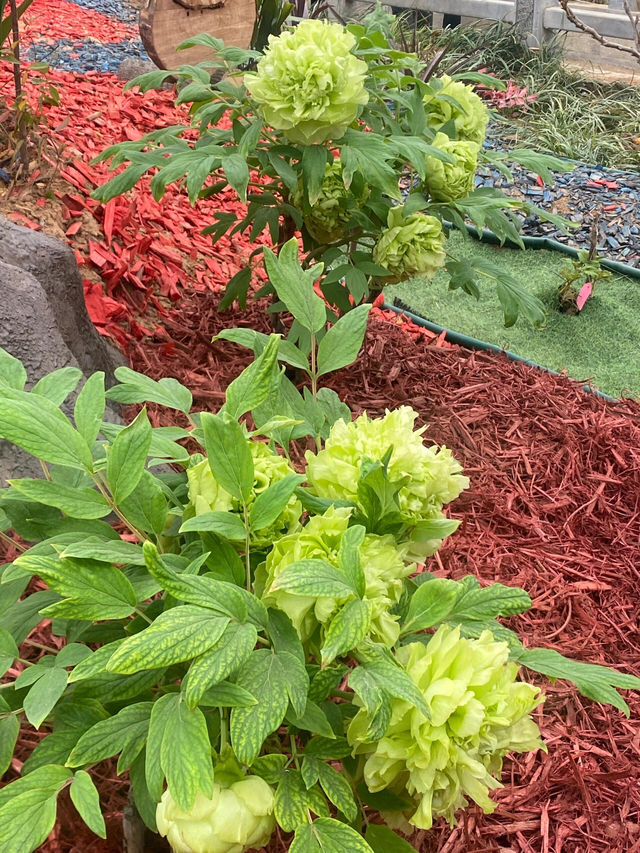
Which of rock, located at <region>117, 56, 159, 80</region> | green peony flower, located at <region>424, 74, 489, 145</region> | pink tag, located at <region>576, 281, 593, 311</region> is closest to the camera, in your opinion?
green peony flower, located at <region>424, 74, 489, 145</region>

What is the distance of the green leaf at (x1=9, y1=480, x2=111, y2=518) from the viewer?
732 mm

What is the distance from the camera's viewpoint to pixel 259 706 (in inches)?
24.3

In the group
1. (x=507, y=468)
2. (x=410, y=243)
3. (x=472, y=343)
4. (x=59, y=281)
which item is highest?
(x=410, y=243)

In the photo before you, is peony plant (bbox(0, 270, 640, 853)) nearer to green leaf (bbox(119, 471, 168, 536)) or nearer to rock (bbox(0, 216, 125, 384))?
green leaf (bbox(119, 471, 168, 536))

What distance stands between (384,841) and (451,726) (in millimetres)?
228

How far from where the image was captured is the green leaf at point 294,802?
0.67 meters

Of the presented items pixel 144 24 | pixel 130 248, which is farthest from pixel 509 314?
pixel 144 24

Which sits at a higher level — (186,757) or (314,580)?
(314,580)

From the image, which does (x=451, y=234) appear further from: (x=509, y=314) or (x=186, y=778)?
(x=186, y=778)

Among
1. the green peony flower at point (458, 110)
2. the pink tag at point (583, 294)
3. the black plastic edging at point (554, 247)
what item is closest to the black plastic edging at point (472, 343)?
the pink tag at point (583, 294)

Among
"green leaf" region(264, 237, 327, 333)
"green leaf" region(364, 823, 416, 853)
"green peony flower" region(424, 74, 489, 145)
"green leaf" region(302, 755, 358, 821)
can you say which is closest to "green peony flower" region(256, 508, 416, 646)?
"green leaf" region(302, 755, 358, 821)

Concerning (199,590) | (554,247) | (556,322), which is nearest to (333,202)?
(199,590)

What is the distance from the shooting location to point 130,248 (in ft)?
8.77

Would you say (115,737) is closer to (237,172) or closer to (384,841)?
(384,841)
